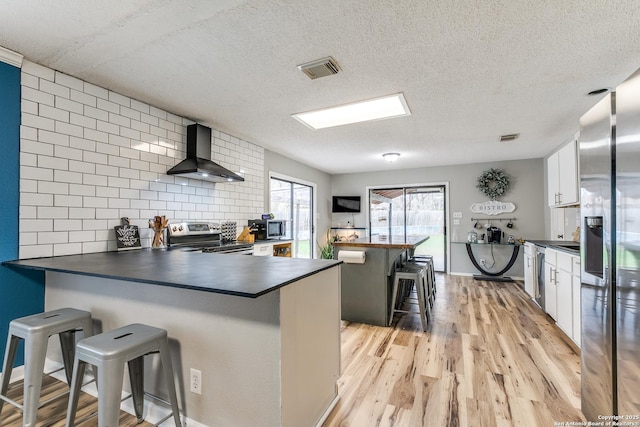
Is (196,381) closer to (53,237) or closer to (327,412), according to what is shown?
(327,412)

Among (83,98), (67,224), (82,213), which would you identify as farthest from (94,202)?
(83,98)

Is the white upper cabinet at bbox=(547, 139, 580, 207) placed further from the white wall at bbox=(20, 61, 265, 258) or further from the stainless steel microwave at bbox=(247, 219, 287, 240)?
the white wall at bbox=(20, 61, 265, 258)

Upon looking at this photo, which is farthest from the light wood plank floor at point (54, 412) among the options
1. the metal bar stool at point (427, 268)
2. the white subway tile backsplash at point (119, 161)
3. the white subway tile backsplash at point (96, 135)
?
the metal bar stool at point (427, 268)

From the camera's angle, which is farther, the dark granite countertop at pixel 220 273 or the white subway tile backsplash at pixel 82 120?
the white subway tile backsplash at pixel 82 120

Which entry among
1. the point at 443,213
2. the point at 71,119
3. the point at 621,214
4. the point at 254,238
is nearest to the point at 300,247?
the point at 254,238

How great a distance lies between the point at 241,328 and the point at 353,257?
1.91 m

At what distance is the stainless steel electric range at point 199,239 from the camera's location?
301 centimetres

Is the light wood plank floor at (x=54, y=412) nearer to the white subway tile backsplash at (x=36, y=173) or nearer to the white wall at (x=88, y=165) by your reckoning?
the white wall at (x=88, y=165)

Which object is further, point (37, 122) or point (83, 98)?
point (83, 98)

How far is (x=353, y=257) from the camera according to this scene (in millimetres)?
3131

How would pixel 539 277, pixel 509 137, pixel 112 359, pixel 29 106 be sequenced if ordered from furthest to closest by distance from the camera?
1. pixel 509 137
2. pixel 539 277
3. pixel 29 106
4. pixel 112 359

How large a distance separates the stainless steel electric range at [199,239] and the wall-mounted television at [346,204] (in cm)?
378

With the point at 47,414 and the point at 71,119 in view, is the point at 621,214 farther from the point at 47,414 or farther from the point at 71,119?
the point at 71,119

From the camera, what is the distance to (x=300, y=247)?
6090 mm
